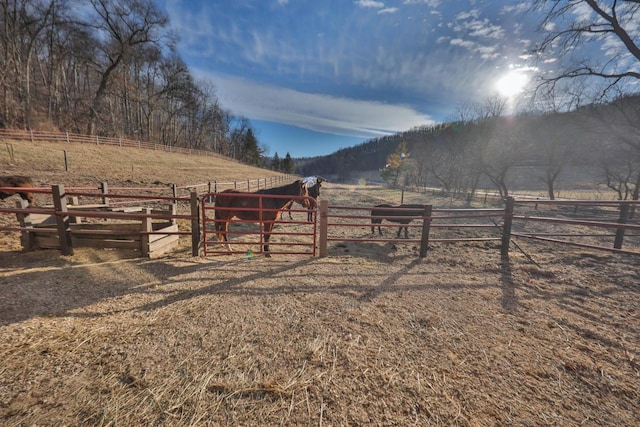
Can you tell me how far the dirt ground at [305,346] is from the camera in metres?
1.69

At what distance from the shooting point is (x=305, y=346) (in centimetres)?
231

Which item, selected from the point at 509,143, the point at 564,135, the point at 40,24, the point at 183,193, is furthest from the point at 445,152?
the point at 40,24

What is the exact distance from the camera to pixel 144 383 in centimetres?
182

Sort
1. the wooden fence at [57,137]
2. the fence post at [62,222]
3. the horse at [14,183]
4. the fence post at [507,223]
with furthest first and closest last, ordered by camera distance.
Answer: the wooden fence at [57,137] → the horse at [14,183] → the fence post at [507,223] → the fence post at [62,222]

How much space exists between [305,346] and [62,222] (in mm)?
4994

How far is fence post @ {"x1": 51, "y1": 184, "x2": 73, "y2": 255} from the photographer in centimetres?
409

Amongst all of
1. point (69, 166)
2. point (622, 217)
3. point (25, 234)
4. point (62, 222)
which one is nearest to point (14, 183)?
point (69, 166)

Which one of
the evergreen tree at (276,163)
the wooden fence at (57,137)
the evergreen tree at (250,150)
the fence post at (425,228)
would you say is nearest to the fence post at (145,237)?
the fence post at (425,228)

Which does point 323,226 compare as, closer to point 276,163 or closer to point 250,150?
point 250,150

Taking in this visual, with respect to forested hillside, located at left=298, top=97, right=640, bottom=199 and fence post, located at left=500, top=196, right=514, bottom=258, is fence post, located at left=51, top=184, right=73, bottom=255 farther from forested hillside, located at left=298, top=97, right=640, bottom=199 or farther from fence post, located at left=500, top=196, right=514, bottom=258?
forested hillside, located at left=298, top=97, right=640, bottom=199

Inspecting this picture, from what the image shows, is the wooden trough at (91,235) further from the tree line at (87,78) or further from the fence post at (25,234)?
the tree line at (87,78)

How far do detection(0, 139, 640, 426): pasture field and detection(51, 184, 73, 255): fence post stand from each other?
23cm

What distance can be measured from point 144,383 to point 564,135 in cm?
2758

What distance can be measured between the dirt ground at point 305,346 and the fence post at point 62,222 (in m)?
0.23
